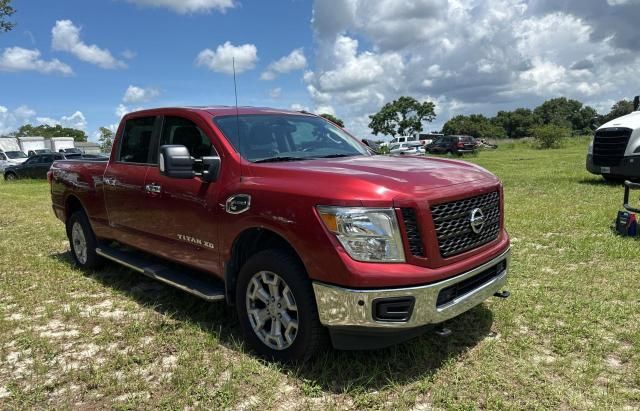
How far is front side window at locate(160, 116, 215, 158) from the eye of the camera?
4062mm

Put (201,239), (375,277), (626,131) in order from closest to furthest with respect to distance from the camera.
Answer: (375,277) < (201,239) < (626,131)

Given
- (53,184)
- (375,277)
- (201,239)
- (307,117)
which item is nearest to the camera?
(375,277)

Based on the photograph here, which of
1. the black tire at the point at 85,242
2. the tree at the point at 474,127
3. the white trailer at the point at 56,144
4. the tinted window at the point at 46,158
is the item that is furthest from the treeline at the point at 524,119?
the black tire at the point at 85,242

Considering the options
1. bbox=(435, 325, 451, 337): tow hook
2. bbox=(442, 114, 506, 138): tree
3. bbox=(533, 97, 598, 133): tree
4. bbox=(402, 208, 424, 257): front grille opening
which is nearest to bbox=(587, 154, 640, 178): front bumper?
bbox=(435, 325, 451, 337): tow hook

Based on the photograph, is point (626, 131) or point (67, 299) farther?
point (626, 131)

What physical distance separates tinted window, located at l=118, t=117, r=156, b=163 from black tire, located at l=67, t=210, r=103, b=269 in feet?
3.85

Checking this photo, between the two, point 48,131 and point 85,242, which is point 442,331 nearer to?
point 85,242

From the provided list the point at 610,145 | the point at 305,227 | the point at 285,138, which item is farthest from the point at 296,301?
the point at 610,145

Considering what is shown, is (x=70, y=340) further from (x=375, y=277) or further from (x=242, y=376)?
(x=375, y=277)

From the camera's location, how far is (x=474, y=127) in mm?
93938

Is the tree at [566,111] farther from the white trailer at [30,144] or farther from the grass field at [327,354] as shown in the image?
the grass field at [327,354]

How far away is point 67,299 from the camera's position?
4.97m

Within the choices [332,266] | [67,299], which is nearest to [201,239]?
[332,266]

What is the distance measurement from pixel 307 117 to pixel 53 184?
3.67 m
